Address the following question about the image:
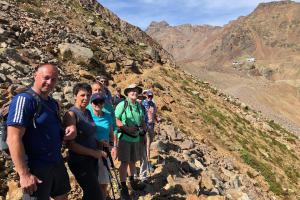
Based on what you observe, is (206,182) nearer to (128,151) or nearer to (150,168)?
(150,168)

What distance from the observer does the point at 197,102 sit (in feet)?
74.0

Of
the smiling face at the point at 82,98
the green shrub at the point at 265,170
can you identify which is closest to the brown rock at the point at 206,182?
the smiling face at the point at 82,98

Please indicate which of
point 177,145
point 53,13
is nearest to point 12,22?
point 53,13

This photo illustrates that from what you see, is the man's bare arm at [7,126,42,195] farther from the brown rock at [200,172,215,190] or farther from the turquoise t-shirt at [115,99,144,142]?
the brown rock at [200,172,215,190]

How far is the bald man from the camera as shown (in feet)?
13.3

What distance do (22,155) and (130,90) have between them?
3555 mm

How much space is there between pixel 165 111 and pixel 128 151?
10.6 metres

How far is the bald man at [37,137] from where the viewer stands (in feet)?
13.3

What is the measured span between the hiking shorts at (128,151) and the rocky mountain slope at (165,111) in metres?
0.82

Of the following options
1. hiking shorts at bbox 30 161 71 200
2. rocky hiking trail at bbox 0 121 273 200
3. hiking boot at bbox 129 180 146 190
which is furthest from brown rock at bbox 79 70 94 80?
hiking shorts at bbox 30 161 71 200

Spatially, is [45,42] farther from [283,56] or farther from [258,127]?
[283,56]

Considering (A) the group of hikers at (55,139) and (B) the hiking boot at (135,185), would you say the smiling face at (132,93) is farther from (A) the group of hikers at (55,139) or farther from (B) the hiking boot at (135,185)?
(B) the hiking boot at (135,185)

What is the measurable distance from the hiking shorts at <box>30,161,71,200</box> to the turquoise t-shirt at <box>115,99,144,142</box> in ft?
9.20

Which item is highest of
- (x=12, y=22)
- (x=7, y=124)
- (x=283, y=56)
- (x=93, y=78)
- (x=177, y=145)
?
(x=12, y=22)
